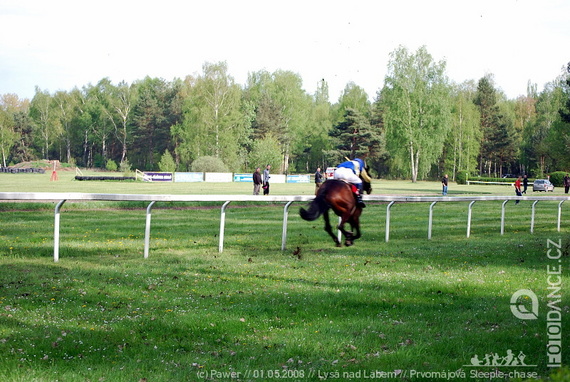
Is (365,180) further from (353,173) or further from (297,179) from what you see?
(297,179)

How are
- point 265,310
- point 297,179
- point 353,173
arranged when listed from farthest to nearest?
point 297,179 → point 265,310 → point 353,173

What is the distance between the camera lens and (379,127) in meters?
104

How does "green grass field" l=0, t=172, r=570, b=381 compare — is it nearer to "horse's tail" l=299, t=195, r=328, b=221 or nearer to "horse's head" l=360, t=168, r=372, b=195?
"horse's tail" l=299, t=195, r=328, b=221

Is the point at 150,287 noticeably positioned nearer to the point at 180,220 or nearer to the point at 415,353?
the point at 415,353

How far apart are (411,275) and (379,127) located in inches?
3731

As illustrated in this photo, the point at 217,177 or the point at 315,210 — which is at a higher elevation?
the point at 315,210

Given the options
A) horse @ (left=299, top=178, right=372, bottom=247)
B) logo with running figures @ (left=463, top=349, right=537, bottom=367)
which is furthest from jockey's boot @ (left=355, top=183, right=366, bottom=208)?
logo with running figures @ (left=463, top=349, right=537, bottom=367)

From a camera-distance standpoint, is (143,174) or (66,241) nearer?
(66,241)

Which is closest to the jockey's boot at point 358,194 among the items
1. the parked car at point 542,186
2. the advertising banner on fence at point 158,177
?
the parked car at point 542,186

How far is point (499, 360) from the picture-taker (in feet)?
20.1

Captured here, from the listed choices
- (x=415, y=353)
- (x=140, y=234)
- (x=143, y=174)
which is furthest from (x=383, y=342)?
(x=143, y=174)

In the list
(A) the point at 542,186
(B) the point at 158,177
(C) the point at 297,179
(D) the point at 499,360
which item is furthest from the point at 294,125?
(D) the point at 499,360

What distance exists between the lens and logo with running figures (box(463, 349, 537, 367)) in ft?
19.6

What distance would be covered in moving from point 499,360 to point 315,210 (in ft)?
8.57
